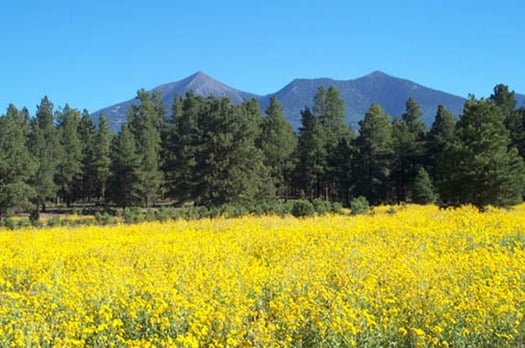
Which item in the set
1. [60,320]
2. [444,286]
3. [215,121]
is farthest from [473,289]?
[215,121]

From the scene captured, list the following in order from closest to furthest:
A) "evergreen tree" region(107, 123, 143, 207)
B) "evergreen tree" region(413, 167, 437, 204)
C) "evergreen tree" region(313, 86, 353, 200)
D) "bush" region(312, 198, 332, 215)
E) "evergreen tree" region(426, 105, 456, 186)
Answer: "bush" region(312, 198, 332, 215) < "evergreen tree" region(413, 167, 437, 204) < "evergreen tree" region(426, 105, 456, 186) < "evergreen tree" region(107, 123, 143, 207) < "evergreen tree" region(313, 86, 353, 200)

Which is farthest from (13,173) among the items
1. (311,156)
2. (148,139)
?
(311,156)

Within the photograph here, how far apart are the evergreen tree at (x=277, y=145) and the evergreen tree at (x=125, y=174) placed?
1291 cm

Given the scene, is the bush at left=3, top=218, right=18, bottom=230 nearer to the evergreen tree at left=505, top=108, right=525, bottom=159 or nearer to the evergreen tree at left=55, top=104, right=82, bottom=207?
the evergreen tree at left=55, top=104, right=82, bottom=207

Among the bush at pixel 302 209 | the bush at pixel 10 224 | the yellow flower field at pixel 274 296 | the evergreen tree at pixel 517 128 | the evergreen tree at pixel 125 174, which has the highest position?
the evergreen tree at pixel 517 128

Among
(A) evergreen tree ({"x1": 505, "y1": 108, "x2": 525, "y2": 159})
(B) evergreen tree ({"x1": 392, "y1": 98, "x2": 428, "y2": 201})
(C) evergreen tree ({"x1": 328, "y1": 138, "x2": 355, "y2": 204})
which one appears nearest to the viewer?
(A) evergreen tree ({"x1": 505, "y1": 108, "x2": 525, "y2": 159})

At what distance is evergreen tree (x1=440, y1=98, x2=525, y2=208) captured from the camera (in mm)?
28031

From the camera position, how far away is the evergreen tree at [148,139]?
50281mm

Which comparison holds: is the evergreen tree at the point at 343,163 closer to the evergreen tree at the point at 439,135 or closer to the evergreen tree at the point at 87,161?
the evergreen tree at the point at 439,135

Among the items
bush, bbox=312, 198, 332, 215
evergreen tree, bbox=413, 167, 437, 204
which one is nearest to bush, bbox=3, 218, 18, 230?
bush, bbox=312, 198, 332, 215

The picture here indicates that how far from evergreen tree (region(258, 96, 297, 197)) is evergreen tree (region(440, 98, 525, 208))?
25.5 meters

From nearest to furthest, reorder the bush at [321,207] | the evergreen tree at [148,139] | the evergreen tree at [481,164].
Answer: the bush at [321,207] < the evergreen tree at [481,164] < the evergreen tree at [148,139]

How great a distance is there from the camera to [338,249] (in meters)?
8.62

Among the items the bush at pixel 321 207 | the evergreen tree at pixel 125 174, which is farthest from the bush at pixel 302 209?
the evergreen tree at pixel 125 174
